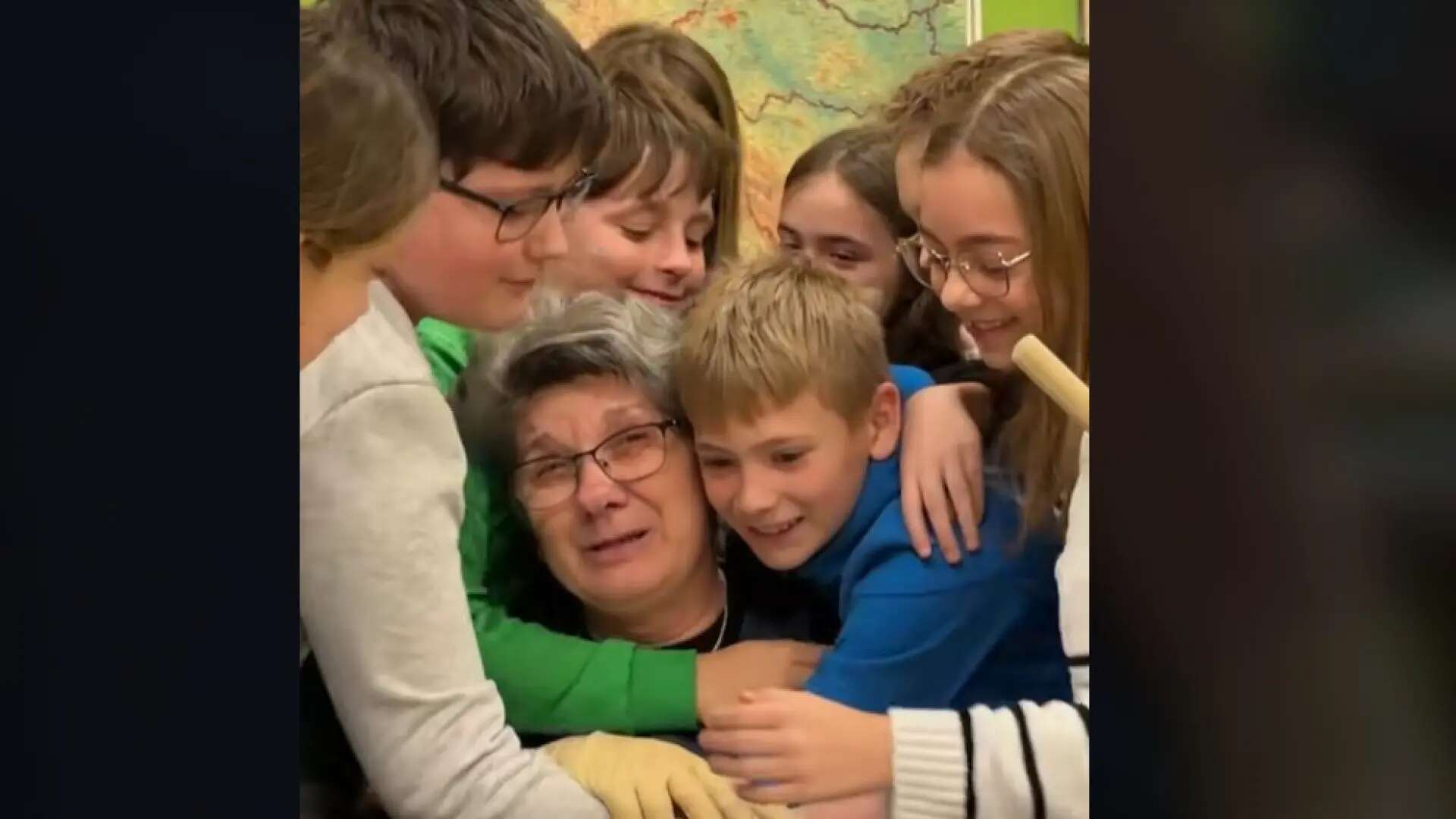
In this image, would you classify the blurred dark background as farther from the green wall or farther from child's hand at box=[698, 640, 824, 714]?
child's hand at box=[698, 640, 824, 714]

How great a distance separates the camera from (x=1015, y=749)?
123 cm

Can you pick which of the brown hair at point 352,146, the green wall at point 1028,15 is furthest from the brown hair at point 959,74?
the brown hair at point 352,146

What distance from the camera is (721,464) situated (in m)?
1.19

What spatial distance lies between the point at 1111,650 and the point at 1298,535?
0.78ft

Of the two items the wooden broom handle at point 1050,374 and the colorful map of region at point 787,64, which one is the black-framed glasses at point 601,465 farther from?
the wooden broom handle at point 1050,374

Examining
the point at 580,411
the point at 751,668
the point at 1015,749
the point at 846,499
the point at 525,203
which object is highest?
the point at 525,203

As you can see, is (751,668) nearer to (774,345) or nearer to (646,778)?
(646,778)

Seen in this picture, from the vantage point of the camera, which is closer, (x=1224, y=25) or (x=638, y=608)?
(x=638, y=608)

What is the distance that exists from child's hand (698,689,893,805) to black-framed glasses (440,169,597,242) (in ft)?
1.36

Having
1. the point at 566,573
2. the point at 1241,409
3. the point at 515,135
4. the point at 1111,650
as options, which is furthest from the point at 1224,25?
the point at 566,573

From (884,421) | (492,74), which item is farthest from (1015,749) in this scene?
(492,74)

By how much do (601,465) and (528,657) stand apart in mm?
160

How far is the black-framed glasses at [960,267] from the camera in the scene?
1221mm
